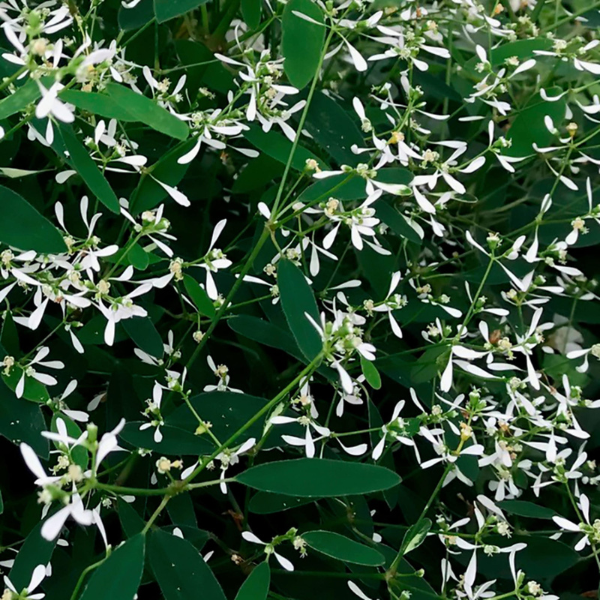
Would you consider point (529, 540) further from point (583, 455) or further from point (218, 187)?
point (218, 187)

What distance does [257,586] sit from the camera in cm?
39

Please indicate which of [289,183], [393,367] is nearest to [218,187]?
[289,183]

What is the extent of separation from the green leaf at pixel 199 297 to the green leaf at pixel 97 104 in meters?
0.11

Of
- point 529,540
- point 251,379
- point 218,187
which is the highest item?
point 218,187

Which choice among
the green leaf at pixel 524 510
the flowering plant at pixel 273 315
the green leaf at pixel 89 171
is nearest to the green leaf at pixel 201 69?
the flowering plant at pixel 273 315

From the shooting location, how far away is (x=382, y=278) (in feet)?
1.86

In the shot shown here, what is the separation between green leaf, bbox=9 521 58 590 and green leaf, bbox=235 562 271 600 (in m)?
0.11

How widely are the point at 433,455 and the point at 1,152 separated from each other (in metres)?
0.38

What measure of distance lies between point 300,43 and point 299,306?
0.56 ft

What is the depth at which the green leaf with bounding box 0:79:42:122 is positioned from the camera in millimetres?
355

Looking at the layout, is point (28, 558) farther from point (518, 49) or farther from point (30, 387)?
point (518, 49)

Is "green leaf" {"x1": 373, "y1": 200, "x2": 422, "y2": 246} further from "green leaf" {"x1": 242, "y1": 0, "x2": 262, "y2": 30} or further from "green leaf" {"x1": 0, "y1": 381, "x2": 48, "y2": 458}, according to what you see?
"green leaf" {"x1": 0, "y1": 381, "x2": 48, "y2": 458}

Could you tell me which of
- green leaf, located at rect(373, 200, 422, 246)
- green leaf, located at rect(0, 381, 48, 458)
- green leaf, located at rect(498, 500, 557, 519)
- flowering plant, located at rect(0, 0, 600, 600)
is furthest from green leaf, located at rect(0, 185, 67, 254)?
green leaf, located at rect(498, 500, 557, 519)

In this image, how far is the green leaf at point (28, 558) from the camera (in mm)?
419
